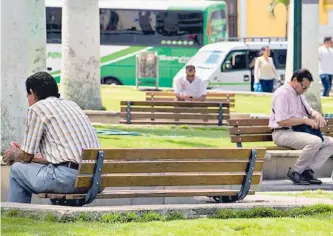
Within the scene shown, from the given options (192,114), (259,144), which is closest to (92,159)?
(259,144)

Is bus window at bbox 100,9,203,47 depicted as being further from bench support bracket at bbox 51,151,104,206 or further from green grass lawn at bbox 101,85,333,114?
bench support bracket at bbox 51,151,104,206

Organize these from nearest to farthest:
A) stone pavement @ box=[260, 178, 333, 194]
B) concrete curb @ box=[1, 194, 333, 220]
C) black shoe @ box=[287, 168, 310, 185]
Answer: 1. concrete curb @ box=[1, 194, 333, 220]
2. stone pavement @ box=[260, 178, 333, 194]
3. black shoe @ box=[287, 168, 310, 185]

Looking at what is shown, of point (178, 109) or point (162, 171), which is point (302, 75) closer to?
point (162, 171)

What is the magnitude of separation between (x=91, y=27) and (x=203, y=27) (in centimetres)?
1980

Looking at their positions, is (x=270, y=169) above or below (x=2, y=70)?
below

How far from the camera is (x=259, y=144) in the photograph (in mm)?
17531

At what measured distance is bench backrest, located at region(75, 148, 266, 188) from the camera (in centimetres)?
962

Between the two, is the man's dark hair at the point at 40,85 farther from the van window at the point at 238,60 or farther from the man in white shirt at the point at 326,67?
the van window at the point at 238,60

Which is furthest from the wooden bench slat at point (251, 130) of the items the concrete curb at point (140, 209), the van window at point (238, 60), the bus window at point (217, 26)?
the bus window at point (217, 26)

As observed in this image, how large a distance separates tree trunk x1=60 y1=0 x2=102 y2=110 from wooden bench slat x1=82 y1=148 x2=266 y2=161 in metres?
11.7

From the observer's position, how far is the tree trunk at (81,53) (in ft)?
70.8

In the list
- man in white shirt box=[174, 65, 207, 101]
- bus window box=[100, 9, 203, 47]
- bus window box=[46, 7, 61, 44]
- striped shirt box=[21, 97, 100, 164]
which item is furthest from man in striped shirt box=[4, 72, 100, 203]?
bus window box=[100, 9, 203, 47]

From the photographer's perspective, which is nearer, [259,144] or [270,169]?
[270,169]

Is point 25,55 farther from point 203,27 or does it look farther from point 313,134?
point 203,27
